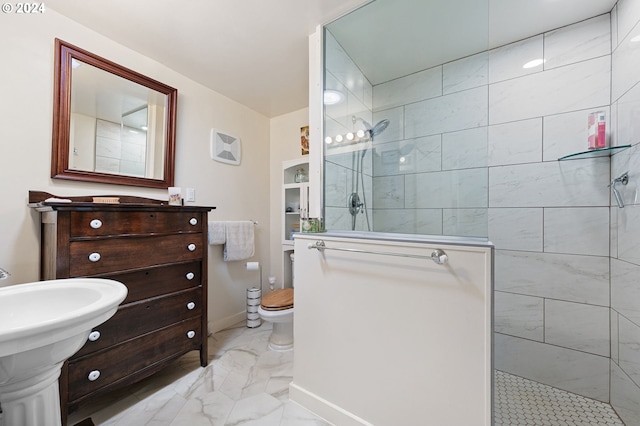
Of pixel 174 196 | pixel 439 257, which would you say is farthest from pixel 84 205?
pixel 439 257

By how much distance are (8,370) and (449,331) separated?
54.9 inches

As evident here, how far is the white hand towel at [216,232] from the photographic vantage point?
7.09ft

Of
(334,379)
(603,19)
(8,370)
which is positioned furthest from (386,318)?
(603,19)

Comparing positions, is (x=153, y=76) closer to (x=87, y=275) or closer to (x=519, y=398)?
(x=87, y=275)

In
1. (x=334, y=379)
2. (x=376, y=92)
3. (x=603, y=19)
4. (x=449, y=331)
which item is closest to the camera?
(x=449, y=331)

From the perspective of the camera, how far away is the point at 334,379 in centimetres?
127

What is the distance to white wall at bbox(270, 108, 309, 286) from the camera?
2.72 m

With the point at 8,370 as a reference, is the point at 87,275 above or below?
above

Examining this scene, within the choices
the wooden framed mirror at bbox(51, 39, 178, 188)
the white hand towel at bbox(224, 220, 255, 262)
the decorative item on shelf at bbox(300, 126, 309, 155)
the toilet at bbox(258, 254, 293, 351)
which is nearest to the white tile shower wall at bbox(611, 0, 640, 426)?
the toilet at bbox(258, 254, 293, 351)

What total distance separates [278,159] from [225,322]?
1796mm

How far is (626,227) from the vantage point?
127 centimetres

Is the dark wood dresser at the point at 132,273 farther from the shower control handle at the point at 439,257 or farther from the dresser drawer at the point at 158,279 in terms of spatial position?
the shower control handle at the point at 439,257

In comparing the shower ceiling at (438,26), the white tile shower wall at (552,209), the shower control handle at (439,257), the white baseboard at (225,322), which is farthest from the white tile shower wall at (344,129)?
the white baseboard at (225,322)

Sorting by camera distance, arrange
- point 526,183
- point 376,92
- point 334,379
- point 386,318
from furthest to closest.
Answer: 1. point 376,92
2. point 526,183
3. point 334,379
4. point 386,318
